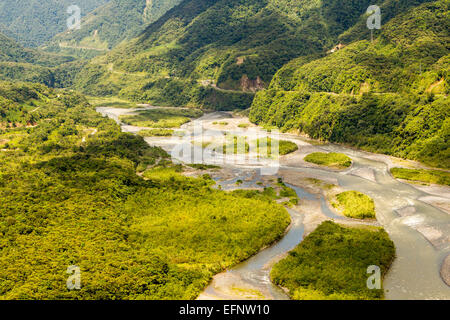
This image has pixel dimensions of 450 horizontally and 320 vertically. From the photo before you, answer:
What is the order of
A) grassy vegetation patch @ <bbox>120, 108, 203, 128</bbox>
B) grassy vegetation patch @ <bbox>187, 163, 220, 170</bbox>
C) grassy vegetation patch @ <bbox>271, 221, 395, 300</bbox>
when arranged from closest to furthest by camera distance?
grassy vegetation patch @ <bbox>271, 221, 395, 300</bbox> < grassy vegetation patch @ <bbox>187, 163, 220, 170</bbox> < grassy vegetation patch @ <bbox>120, 108, 203, 128</bbox>

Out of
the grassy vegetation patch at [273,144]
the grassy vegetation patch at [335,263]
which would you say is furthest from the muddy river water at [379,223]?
the grassy vegetation patch at [273,144]

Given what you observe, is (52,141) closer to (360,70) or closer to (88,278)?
(88,278)

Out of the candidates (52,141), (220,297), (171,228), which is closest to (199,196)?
(171,228)

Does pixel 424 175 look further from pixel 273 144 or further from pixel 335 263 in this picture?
pixel 273 144

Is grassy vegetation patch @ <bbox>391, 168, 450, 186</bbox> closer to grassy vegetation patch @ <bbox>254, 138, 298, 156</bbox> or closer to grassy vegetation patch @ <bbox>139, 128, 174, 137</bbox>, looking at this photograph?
grassy vegetation patch @ <bbox>254, 138, 298, 156</bbox>

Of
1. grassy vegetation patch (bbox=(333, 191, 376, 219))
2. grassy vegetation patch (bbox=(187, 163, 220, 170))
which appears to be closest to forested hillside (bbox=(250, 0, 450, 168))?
grassy vegetation patch (bbox=(333, 191, 376, 219))

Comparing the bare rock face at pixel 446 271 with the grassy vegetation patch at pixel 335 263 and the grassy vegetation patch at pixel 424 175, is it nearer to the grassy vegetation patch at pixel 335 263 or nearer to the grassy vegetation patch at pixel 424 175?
the grassy vegetation patch at pixel 335 263
